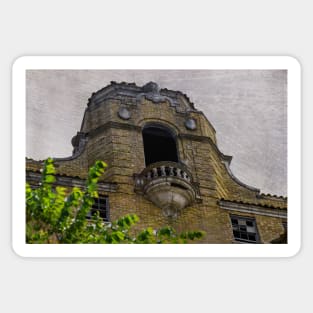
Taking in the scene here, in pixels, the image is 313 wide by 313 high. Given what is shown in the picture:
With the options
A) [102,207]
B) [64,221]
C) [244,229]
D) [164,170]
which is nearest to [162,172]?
[164,170]

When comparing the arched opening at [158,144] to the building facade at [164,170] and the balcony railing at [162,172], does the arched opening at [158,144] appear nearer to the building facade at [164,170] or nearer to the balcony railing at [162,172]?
the building facade at [164,170]

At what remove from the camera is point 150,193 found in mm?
16828

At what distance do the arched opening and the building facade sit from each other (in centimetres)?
1

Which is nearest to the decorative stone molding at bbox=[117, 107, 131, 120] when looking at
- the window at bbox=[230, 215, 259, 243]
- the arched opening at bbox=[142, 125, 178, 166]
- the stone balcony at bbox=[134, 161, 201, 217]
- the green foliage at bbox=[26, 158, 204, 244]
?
the arched opening at bbox=[142, 125, 178, 166]

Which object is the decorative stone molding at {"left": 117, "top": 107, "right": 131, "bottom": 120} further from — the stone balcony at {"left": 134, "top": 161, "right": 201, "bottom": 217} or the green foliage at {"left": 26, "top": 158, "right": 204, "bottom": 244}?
the green foliage at {"left": 26, "top": 158, "right": 204, "bottom": 244}

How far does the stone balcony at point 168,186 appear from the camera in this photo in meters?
16.8

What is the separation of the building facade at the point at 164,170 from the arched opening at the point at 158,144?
1cm

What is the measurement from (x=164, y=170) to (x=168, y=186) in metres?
0.30

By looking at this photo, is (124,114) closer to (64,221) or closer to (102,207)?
(102,207)

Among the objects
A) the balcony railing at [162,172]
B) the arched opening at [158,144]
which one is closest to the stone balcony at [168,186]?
the balcony railing at [162,172]

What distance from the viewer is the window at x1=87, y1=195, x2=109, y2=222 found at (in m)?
16.2

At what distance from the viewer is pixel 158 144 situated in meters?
18.3
